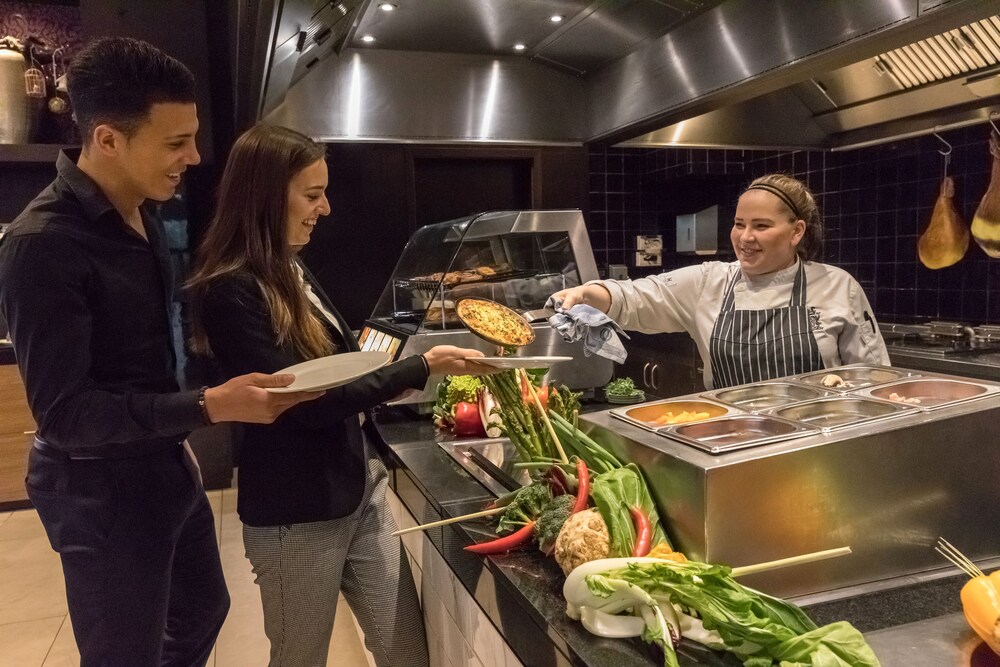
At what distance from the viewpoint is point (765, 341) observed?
1.97 metres

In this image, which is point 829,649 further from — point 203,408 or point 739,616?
point 203,408

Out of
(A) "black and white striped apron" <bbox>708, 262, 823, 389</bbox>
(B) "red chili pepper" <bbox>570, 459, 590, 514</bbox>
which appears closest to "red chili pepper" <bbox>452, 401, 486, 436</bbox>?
(A) "black and white striped apron" <bbox>708, 262, 823, 389</bbox>

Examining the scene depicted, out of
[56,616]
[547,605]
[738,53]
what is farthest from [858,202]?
[56,616]

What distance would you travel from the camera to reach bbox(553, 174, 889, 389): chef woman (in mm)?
1938

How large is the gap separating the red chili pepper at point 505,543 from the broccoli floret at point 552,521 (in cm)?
3

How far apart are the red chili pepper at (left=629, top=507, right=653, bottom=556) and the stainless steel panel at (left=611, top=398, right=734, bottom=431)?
239 mm

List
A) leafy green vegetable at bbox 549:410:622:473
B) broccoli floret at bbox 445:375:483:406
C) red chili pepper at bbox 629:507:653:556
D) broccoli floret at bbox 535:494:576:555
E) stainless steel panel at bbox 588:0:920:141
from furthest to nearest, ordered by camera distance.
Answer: broccoli floret at bbox 445:375:483:406, stainless steel panel at bbox 588:0:920:141, leafy green vegetable at bbox 549:410:622:473, broccoli floret at bbox 535:494:576:555, red chili pepper at bbox 629:507:653:556

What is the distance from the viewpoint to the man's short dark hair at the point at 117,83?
138cm

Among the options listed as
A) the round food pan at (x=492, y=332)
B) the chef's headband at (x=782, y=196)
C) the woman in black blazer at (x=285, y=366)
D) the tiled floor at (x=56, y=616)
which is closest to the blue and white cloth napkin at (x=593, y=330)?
the round food pan at (x=492, y=332)

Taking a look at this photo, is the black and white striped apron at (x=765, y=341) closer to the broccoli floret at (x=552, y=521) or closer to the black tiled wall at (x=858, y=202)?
the broccoli floret at (x=552, y=521)

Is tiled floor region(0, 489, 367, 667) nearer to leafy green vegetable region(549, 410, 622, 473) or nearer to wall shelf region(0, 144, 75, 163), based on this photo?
leafy green vegetable region(549, 410, 622, 473)

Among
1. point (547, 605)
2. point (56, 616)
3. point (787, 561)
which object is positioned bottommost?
point (56, 616)

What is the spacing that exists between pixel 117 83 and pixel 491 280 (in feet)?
4.79

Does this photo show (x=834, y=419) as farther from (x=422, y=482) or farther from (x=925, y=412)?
(x=422, y=482)
